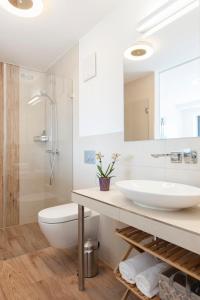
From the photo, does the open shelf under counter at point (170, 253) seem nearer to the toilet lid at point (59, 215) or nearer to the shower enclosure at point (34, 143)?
the toilet lid at point (59, 215)

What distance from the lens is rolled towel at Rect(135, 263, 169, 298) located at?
1.18 meters

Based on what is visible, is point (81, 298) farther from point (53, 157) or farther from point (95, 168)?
point (53, 157)

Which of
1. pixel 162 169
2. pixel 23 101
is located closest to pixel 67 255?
pixel 162 169

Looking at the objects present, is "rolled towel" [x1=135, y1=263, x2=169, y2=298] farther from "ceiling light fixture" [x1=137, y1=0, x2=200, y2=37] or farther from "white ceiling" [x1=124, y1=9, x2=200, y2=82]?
"ceiling light fixture" [x1=137, y1=0, x2=200, y2=37]

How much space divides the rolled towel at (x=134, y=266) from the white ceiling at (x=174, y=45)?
132 cm

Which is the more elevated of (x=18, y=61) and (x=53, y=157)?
(x=18, y=61)

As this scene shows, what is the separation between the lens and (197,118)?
129cm

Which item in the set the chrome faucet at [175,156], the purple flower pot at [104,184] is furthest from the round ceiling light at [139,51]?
the purple flower pot at [104,184]

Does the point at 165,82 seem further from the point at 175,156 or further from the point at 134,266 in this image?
the point at 134,266

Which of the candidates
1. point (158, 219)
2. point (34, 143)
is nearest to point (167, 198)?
point (158, 219)

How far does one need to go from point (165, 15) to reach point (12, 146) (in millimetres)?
2130

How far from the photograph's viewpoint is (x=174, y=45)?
1423 millimetres

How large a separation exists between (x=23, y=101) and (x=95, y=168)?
1.43m

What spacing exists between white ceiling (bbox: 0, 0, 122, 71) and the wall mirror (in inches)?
23.7
